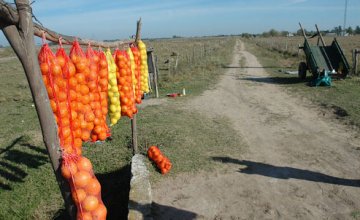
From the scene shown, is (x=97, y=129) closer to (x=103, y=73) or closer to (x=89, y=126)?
(x=89, y=126)

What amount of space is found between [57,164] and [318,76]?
13668 millimetres

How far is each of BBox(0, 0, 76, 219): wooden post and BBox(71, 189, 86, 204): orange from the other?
4.4 inches

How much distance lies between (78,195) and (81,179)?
0.13 m

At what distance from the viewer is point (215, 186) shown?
20.2 ft

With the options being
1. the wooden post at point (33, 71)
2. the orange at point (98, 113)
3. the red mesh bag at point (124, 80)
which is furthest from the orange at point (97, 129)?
the red mesh bag at point (124, 80)

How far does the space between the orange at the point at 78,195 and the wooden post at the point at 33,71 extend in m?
0.11

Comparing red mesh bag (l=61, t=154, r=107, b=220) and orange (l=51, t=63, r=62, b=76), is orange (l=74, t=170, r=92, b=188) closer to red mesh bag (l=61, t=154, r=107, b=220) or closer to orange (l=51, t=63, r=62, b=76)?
red mesh bag (l=61, t=154, r=107, b=220)

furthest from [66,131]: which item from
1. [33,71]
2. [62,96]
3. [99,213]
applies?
[99,213]

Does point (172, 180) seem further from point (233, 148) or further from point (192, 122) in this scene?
point (192, 122)

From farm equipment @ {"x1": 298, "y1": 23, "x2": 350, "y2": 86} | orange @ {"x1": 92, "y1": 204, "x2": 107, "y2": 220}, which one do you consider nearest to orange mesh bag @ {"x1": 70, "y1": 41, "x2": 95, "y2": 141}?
orange @ {"x1": 92, "y1": 204, "x2": 107, "y2": 220}

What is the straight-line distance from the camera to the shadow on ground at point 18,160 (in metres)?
6.91

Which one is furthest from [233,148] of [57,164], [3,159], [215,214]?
[57,164]

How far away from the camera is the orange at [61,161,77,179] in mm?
2775

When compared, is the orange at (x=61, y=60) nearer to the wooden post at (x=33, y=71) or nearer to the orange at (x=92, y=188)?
the wooden post at (x=33, y=71)
